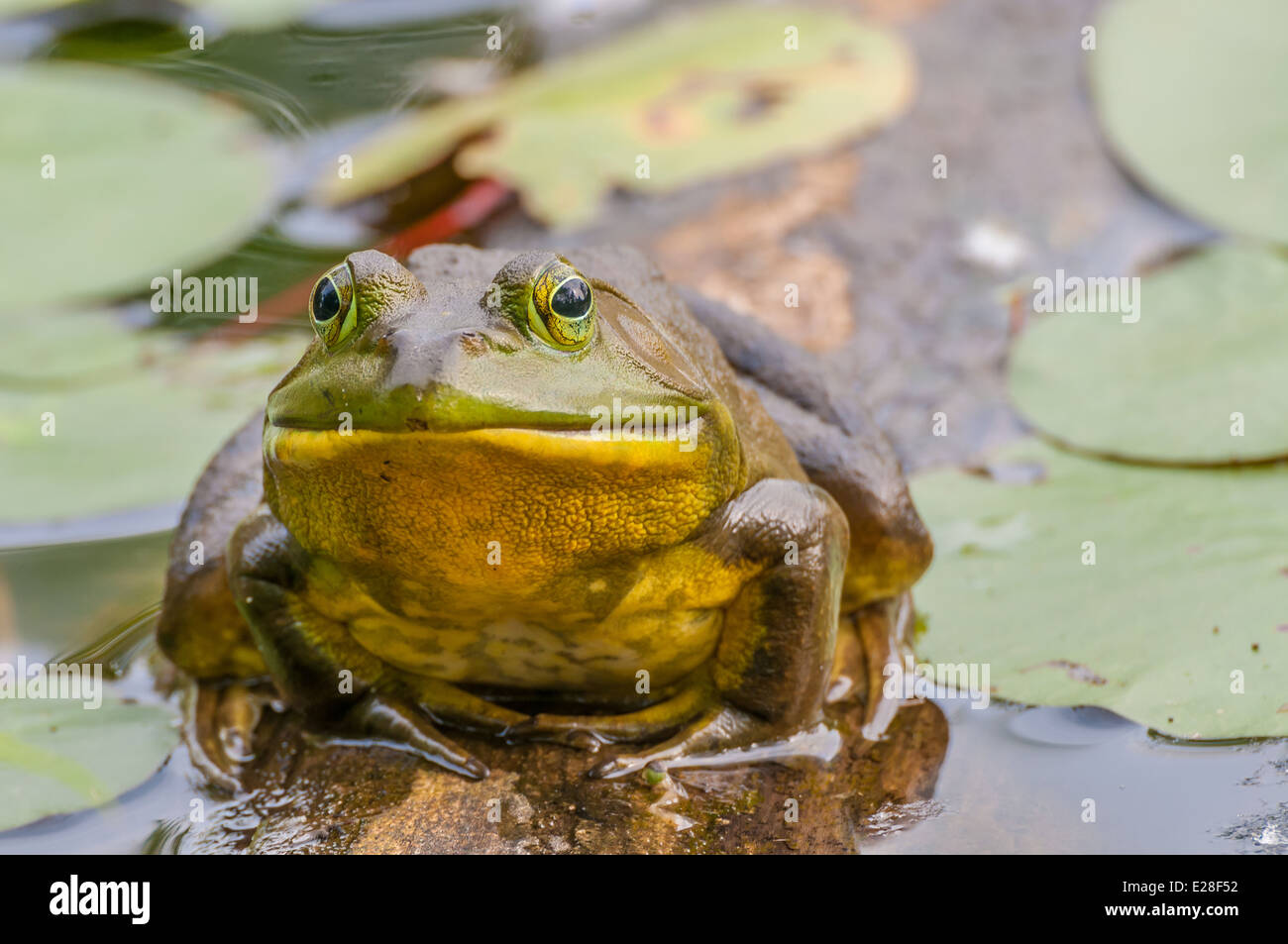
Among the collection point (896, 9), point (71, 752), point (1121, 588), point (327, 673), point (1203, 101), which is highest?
point (896, 9)


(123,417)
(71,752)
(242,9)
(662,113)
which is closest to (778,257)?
(662,113)

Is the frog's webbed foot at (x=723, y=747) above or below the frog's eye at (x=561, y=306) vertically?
below

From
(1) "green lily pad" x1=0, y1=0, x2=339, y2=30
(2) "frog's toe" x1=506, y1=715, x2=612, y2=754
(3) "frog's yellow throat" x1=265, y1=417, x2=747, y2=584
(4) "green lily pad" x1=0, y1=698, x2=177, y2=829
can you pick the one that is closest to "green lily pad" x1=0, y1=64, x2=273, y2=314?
(1) "green lily pad" x1=0, y1=0, x2=339, y2=30

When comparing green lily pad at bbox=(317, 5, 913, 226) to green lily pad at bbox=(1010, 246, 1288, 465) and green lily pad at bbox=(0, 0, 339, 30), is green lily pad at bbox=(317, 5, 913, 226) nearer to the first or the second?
green lily pad at bbox=(0, 0, 339, 30)

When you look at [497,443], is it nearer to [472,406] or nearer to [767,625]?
[472,406]

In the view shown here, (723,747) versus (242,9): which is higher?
(242,9)

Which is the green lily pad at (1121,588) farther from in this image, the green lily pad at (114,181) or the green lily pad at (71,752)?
the green lily pad at (114,181)

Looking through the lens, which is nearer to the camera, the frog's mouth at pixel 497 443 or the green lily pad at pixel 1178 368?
the frog's mouth at pixel 497 443

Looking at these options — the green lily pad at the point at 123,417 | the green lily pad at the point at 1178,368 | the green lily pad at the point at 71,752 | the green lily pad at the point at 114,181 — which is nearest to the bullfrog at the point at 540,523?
the green lily pad at the point at 71,752
